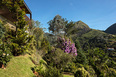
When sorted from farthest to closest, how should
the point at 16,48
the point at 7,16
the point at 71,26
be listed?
the point at 71,26, the point at 7,16, the point at 16,48

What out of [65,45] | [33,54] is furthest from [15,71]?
[65,45]

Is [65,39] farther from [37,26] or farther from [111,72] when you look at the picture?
[111,72]

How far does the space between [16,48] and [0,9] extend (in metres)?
5.74

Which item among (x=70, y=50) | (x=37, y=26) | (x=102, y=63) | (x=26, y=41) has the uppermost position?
(x=37, y=26)

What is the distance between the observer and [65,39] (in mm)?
18156

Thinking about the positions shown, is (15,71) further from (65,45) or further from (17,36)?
(65,45)

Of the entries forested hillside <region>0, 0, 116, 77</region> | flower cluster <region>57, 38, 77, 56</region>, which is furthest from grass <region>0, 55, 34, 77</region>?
flower cluster <region>57, 38, 77, 56</region>

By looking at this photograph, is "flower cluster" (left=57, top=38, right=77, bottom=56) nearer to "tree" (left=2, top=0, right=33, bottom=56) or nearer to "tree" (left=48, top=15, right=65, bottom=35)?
"tree" (left=48, top=15, right=65, bottom=35)

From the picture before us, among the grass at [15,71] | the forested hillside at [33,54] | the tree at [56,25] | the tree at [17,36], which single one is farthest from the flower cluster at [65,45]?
the grass at [15,71]

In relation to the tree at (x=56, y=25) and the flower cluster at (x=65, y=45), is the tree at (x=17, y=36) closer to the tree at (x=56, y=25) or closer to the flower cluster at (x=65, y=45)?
the flower cluster at (x=65, y=45)

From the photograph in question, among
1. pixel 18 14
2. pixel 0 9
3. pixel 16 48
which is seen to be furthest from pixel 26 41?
pixel 0 9

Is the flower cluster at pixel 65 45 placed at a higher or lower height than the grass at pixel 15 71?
higher

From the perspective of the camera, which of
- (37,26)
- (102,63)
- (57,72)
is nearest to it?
(57,72)

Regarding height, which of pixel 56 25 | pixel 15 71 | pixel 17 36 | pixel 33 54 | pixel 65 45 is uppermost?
pixel 56 25
